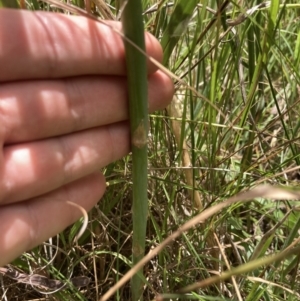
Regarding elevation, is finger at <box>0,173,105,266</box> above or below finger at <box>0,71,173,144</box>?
below

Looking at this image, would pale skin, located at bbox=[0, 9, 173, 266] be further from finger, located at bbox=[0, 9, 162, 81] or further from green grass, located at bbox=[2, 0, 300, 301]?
green grass, located at bbox=[2, 0, 300, 301]

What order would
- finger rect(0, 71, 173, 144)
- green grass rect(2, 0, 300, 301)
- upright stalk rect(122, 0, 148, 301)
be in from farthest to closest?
1. green grass rect(2, 0, 300, 301)
2. finger rect(0, 71, 173, 144)
3. upright stalk rect(122, 0, 148, 301)

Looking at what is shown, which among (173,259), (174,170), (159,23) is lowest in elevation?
(173,259)

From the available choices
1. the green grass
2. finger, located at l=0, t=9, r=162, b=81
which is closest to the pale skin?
finger, located at l=0, t=9, r=162, b=81

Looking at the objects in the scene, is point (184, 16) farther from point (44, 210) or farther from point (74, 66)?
point (44, 210)

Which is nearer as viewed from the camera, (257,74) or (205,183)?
(257,74)

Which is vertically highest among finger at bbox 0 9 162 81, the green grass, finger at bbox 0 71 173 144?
finger at bbox 0 9 162 81

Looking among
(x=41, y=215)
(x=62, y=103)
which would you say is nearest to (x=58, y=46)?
(x=62, y=103)

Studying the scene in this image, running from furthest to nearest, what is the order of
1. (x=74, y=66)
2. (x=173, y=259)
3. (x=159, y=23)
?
(x=173, y=259), (x=159, y=23), (x=74, y=66)

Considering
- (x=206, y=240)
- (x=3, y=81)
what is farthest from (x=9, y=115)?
(x=206, y=240)

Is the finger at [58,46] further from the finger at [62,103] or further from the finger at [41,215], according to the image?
the finger at [41,215]
